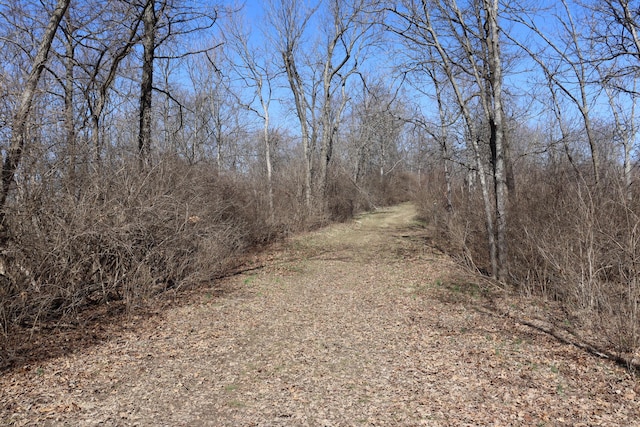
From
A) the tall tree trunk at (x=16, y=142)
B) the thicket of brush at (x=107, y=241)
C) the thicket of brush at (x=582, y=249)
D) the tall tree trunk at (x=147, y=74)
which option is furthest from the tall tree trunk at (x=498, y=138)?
the tall tree trunk at (x=16, y=142)

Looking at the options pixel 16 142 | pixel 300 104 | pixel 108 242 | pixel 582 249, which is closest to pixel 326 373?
pixel 108 242

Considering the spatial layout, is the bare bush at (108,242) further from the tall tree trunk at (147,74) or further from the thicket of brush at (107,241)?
the tall tree trunk at (147,74)

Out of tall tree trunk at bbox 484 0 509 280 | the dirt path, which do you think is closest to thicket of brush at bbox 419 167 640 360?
tall tree trunk at bbox 484 0 509 280

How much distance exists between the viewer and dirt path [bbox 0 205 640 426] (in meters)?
3.95

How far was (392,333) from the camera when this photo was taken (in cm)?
636

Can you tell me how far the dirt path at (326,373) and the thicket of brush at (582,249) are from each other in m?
0.74

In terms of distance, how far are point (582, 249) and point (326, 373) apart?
4.36 m

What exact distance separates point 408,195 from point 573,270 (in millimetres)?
29023

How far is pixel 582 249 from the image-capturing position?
6238 mm

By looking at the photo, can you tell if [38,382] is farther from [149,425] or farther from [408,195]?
[408,195]

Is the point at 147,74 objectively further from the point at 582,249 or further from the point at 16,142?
the point at 582,249

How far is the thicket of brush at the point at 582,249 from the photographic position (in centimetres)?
511

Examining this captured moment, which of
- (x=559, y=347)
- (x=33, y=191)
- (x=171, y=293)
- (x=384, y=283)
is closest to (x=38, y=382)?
(x=33, y=191)

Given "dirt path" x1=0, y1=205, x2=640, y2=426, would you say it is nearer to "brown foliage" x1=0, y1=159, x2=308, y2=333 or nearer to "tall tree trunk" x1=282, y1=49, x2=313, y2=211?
"brown foliage" x1=0, y1=159, x2=308, y2=333
